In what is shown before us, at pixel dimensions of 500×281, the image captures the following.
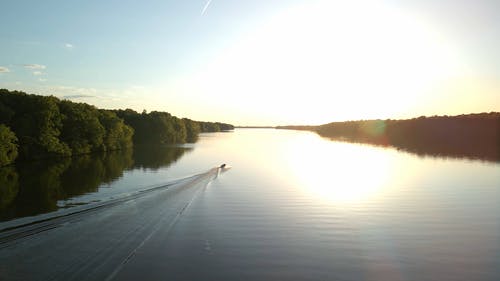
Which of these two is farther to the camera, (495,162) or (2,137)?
(495,162)

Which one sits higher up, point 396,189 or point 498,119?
point 498,119

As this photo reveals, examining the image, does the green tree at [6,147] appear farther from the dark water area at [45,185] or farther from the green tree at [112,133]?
the green tree at [112,133]

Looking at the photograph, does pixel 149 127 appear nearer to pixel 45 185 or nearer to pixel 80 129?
pixel 80 129

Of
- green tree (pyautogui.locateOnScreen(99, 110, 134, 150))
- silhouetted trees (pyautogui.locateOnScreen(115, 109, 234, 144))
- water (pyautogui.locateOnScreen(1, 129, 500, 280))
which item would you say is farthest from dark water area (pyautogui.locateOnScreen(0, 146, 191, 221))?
silhouetted trees (pyautogui.locateOnScreen(115, 109, 234, 144))

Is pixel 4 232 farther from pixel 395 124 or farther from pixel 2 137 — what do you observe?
pixel 395 124

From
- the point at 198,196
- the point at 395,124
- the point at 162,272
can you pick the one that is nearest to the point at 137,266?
the point at 162,272

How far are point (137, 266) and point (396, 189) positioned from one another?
28.6 meters

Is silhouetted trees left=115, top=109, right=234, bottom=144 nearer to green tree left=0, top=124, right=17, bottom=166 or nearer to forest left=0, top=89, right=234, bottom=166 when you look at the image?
forest left=0, top=89, right=234, bottom=166

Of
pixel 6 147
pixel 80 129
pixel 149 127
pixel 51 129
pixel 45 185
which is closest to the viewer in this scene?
pixel 45 185

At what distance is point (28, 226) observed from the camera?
18.8 metres

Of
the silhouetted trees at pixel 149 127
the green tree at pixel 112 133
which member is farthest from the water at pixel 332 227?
the silhouetted trees at pixel 149 127

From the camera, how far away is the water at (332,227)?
15.4 meters

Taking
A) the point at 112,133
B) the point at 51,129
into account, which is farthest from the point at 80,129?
the point at 112,133

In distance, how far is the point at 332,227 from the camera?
21.9 metres
